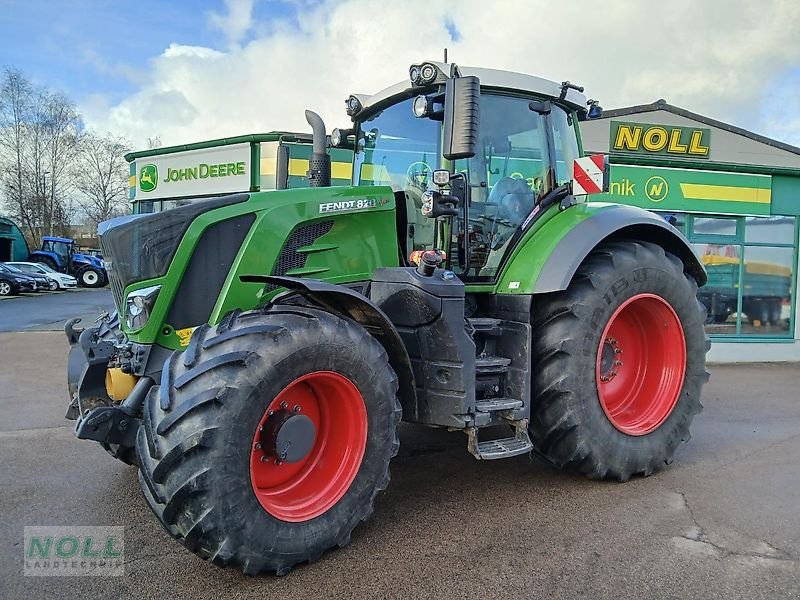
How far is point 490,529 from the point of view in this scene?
378cm

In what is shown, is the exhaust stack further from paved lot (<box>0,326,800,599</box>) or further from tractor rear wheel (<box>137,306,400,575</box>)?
paved lot (<box>0,326,800,599</box>)

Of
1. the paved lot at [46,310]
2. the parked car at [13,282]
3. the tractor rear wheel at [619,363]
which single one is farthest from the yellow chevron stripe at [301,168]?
the parked car at [13,282]

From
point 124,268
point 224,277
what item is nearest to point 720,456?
point 224,277

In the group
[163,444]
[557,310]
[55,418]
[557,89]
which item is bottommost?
[55,418]

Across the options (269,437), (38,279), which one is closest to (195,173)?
(269,437)

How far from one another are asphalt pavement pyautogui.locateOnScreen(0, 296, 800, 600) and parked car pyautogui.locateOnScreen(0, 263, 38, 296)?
23.8 meters

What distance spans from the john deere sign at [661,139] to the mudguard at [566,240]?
8349mm

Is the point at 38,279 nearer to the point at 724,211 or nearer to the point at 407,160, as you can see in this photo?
the point at 724,211

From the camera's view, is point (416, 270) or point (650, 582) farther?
point (416, 270)

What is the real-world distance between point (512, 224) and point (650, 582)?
2454 millimetres

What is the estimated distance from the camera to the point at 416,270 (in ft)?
13.1

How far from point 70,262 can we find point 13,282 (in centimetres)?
1017

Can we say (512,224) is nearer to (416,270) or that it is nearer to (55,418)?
(416,270)

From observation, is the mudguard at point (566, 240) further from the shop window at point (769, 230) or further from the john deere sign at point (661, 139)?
the john deere sign at point (661, 139)
